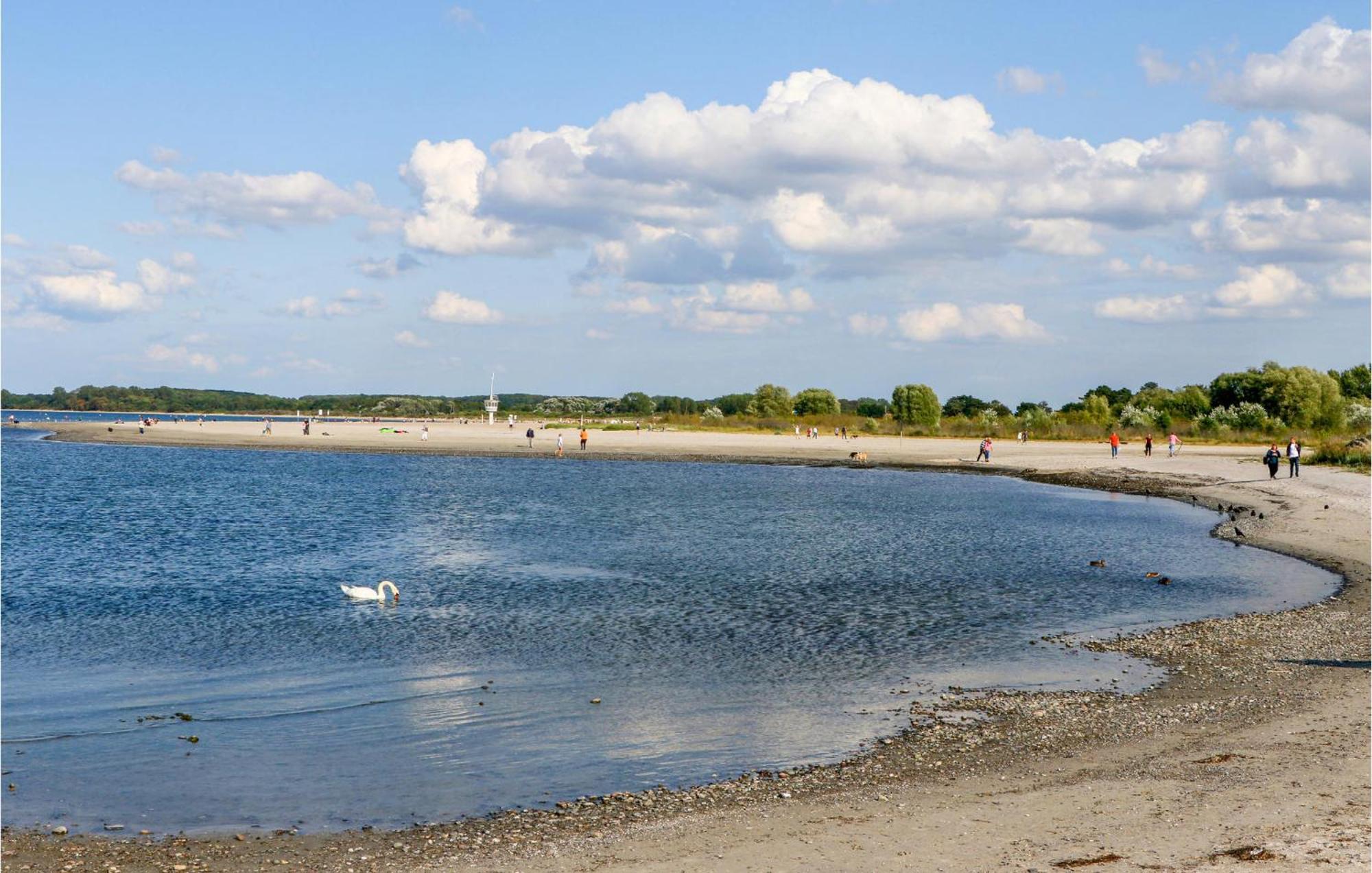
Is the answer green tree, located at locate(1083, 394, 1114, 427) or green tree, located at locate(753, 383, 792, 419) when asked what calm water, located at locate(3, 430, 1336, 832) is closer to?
green tree, located at locate(1083, 394, 1114, 427)

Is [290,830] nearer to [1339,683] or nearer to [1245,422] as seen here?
[1339,683]

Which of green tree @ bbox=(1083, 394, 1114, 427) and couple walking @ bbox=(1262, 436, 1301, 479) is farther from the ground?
green tree @ bbox=(1083, 394, 1114, 427)

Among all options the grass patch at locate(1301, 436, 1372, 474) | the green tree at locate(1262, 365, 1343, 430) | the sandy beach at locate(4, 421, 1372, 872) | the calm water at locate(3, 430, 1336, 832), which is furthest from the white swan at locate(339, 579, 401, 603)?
the green tree at locate(1262, 365, 1343, 430)

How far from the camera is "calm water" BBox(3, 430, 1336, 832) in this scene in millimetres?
13586

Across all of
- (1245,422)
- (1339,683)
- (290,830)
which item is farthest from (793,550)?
(1245,422)

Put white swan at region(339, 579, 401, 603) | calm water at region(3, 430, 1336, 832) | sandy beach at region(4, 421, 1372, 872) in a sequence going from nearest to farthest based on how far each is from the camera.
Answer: sandy beach at region(4, 421, 1372, 872) < calm water at region(3, 430, 1336, 832) < white swan at region(339, 579, 401, 603)

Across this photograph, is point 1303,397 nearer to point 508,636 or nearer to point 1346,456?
point 1346,456

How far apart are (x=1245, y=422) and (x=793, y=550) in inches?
3208

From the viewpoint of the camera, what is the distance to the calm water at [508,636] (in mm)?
13586

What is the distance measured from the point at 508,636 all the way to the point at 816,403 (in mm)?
132259

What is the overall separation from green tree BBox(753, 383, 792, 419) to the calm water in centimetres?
9807

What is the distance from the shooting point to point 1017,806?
37.6 ft

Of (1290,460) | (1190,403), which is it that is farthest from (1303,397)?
(1290,460)

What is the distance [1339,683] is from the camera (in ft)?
54.6
